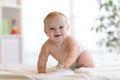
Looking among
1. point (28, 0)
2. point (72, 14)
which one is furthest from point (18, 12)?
point (72, 14)

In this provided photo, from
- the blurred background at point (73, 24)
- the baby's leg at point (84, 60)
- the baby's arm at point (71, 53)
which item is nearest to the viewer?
the baby's arm at point (71, 53)

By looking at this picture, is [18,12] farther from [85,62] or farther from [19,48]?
[85,62]

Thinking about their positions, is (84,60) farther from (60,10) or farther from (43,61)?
(60,10)

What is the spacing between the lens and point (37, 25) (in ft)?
15.3

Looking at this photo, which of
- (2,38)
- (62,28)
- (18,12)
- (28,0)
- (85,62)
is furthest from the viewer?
(28,0)

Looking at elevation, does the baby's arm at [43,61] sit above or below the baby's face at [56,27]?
below

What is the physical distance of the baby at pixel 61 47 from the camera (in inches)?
56.7

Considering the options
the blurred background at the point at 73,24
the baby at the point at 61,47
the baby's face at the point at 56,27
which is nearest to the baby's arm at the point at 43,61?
the baby at the point at 61,47

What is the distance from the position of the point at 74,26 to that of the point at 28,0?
2.88 ft

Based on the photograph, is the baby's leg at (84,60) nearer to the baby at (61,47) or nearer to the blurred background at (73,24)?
the baby at (61,47)

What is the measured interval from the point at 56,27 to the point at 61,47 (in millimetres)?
156

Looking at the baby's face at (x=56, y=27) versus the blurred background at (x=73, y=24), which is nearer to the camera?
the baby's face at (x=56, y=27)

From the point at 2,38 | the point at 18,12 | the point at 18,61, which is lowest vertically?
the point at 18,61

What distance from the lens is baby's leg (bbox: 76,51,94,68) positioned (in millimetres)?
1582
